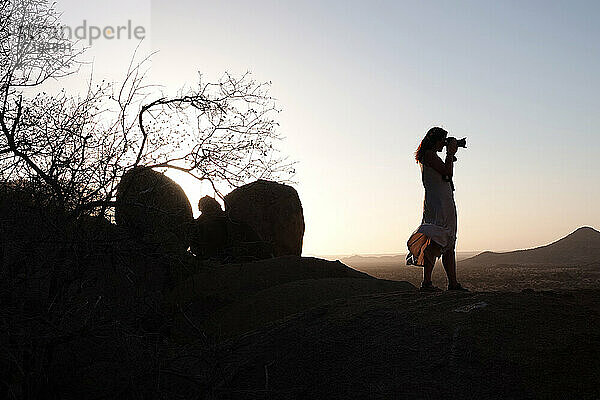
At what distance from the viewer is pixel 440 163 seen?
22.2ft

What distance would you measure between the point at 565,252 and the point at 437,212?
7687 cm

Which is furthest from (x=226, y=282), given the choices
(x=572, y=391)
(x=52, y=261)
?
(x=572, y=391)

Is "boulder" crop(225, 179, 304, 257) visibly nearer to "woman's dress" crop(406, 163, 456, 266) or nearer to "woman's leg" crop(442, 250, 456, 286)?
"woman's dress" crop(406, 163, 456, 266)

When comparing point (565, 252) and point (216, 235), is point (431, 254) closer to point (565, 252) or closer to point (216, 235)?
point (216, 235)

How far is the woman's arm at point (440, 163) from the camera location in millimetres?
6762

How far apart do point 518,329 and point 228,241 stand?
1197 centimetres

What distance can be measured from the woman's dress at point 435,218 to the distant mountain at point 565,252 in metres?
67.9

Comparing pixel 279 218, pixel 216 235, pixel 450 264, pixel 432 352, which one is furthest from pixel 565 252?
pixel 432 352

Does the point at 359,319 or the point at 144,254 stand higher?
the point at 144,254

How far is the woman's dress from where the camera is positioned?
22.1 feet

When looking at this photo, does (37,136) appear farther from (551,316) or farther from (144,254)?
(551,316)

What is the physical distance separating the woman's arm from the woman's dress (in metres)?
0.09

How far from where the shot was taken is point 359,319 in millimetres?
5699

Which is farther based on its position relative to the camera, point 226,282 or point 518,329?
point 226,282
